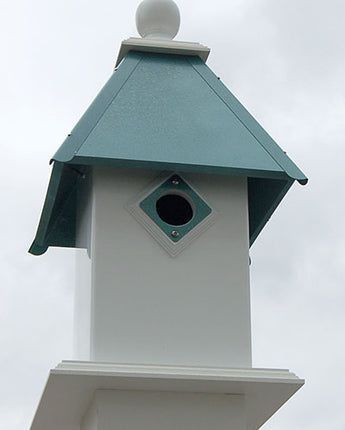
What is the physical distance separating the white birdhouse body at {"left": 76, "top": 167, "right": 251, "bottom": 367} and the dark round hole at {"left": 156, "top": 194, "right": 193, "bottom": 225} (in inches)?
8.4

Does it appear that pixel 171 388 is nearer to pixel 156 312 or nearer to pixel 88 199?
pixel 156 312

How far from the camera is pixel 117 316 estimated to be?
8773mm

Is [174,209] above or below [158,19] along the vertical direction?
below

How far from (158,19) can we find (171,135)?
5.33 ft

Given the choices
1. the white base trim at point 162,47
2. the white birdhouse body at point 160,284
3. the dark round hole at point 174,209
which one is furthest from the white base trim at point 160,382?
the white base trim at point 162,47

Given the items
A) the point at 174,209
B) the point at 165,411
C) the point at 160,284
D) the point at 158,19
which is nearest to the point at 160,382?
the point at 165,411

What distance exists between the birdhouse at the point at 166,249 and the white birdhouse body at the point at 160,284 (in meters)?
0.01

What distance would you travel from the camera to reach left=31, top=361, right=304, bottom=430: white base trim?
831 cm

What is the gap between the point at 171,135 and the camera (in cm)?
936

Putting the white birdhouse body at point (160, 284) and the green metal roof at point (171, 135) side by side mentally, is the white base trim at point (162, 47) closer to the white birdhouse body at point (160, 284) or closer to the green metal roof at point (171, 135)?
the green metal roof at point (171, 135)

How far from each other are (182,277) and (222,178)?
93 cm

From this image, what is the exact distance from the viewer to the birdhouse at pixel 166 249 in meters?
8.58

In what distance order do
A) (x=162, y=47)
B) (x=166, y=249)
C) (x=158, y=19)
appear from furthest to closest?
(x=158, y=19) < (x=162, y=47) < (x=166, y=249)

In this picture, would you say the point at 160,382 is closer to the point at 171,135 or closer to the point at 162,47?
the point at 171,135
